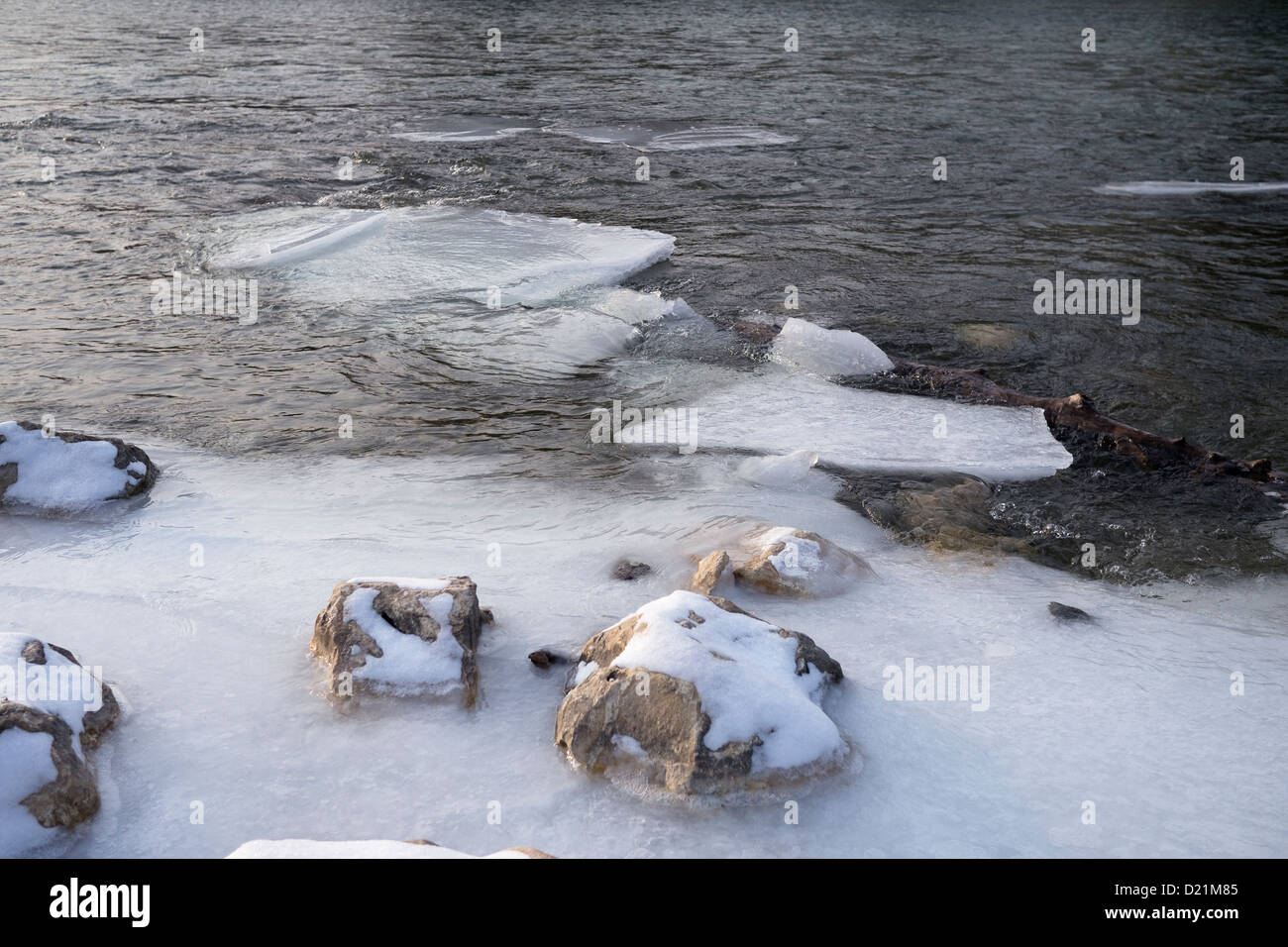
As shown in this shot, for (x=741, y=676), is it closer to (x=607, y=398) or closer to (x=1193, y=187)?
(x=607, y=398)

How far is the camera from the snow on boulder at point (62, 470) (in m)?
5.00

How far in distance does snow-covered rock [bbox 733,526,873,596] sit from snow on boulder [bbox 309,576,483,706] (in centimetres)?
119

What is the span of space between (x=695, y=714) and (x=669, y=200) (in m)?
8.26

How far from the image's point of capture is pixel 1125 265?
9.02m

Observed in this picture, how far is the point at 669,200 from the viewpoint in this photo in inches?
424

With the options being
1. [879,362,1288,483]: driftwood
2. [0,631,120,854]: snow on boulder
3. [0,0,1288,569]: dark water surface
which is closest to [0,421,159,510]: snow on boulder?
[0,0,1288,569]: dark water surface

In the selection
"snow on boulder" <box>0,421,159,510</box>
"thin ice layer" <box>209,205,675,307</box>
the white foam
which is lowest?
"snow on boulder" <box>0,421,159,510</box>

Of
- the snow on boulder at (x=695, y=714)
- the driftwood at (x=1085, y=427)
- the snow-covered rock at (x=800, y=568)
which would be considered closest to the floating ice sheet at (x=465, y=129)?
the driftwood at (x=1085, y=427)

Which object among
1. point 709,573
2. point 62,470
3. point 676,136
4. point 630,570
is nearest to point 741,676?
point 709,573

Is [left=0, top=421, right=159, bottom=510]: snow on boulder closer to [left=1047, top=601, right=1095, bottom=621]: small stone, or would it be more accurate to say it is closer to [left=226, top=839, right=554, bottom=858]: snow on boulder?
[left=226, top=839, right=554, bottom=858]: snow on boulder

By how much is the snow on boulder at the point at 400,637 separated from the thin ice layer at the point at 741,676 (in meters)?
0.62

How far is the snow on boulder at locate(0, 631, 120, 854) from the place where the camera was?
298 cm
